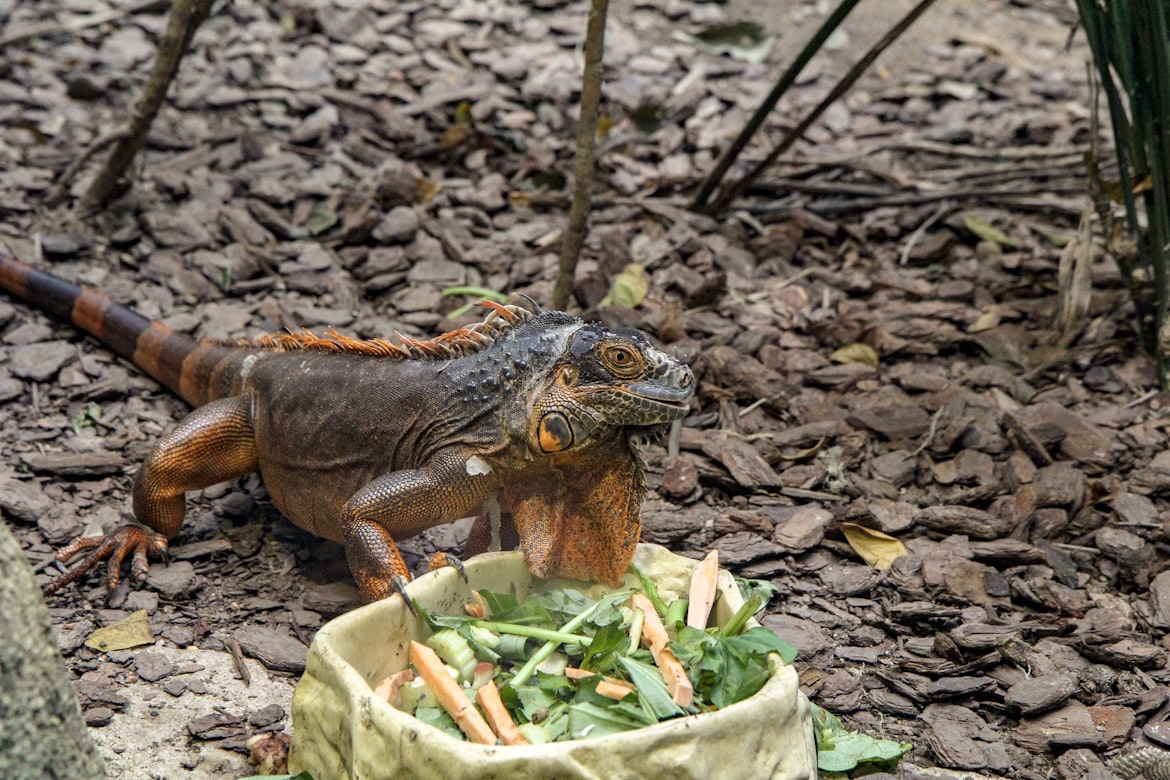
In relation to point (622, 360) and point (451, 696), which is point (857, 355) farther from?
point (451, 696)

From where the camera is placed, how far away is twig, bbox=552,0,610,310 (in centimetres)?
600

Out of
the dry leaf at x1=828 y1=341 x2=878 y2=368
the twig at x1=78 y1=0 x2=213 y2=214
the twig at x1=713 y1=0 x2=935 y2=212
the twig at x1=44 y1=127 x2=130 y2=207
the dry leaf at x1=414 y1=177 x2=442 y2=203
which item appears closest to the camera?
the twig at x1=713 y1=0 x2=935 y2=212

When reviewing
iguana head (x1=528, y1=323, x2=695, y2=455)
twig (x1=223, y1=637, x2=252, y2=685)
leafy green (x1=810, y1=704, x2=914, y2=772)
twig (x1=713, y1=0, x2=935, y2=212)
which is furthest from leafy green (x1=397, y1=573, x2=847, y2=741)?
twig (x1=713, y1=0, x2=935, y2=212)

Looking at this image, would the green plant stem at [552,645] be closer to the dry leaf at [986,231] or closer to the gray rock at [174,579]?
the gray rock at [174,579]

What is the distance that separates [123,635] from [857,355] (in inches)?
164

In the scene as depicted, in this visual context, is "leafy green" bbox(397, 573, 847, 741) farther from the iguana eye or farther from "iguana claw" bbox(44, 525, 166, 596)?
"iguana claw" bbox(44, 525, 166, 596)

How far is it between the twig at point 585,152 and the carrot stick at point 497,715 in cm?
331

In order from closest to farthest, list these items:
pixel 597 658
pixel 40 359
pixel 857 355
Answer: pixel 597 658 < pixel 40 359 < pixel 857 355

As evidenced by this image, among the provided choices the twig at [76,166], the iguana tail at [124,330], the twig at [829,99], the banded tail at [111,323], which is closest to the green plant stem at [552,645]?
the iguana tail at [124,330]

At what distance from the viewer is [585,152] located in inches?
250

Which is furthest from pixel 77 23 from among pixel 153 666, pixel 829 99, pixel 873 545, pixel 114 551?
pixel 873 545

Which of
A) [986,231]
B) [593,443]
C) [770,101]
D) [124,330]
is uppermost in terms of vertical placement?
[770,101]

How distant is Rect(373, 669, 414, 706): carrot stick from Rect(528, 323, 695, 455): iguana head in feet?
3.27

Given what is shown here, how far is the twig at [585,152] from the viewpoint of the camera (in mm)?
5996
